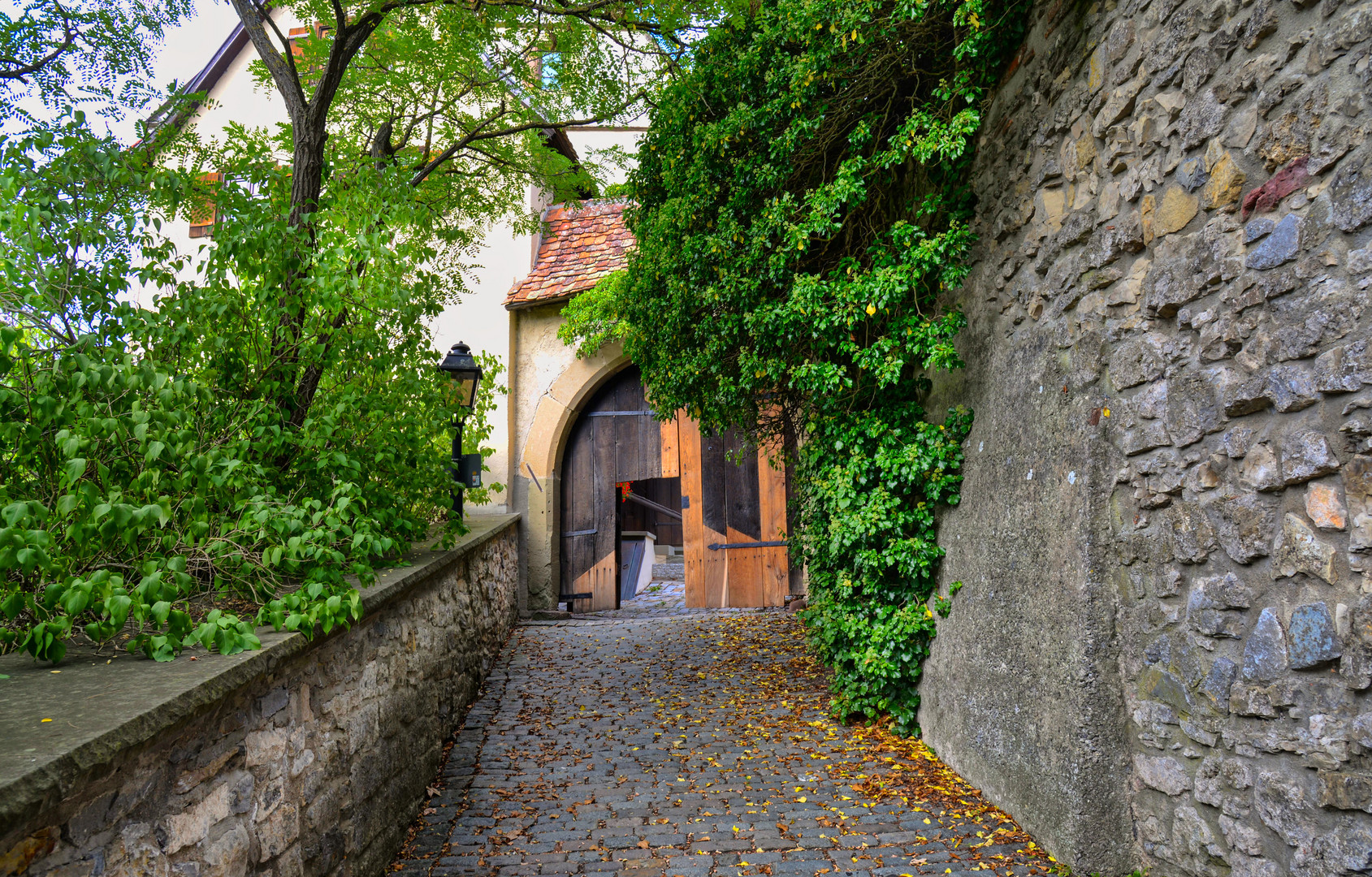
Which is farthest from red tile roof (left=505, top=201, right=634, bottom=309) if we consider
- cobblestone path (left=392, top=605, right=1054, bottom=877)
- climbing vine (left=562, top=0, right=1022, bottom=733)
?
cobblestone path (left=392, top=605, right=1054, bottom=877)

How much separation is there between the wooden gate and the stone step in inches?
129

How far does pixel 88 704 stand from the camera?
167cm

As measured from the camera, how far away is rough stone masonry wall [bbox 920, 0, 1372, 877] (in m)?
1.99

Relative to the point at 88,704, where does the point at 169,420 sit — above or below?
above

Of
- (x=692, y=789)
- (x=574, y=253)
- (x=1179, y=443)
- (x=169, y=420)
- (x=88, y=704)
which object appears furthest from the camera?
(x=574, y=253)

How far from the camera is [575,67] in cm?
617

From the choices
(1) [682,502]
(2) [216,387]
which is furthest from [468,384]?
(2) [216,387]

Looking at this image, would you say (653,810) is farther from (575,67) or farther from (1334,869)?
(575,67)

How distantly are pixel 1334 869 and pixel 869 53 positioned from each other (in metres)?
3.54

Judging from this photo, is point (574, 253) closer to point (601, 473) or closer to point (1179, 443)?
point (601, 473)

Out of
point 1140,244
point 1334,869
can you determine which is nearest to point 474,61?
point 1140,244

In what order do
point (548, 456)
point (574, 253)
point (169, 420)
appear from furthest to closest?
point (574, 253) → point (548, 456) → point (169, 420)

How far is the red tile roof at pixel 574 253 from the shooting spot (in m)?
8.07

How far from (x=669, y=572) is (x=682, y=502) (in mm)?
5102
